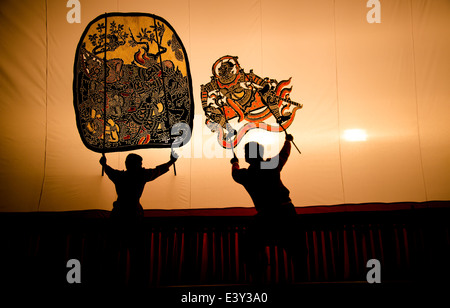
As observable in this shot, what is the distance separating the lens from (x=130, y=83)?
333cm

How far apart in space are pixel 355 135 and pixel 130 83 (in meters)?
2.77

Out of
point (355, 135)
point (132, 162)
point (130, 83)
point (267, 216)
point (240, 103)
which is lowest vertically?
point (267, 216)

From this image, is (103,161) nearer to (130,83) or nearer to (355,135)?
(130,83)

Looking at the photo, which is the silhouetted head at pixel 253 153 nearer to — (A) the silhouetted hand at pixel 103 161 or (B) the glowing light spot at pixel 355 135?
(B) the glowing light spot at pixel 355 135

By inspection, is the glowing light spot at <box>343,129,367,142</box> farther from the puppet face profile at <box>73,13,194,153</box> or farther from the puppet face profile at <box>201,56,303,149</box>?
the puppet face profile at <box>73,13,194,153</box>

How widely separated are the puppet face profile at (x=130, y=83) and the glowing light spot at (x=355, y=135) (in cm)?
186

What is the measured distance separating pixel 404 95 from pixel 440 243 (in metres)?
1.73

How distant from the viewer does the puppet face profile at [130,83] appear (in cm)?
330

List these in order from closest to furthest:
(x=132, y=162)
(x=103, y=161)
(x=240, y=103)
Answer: (x=132, y=162), (x=103, y=161), (x=240, y=103)

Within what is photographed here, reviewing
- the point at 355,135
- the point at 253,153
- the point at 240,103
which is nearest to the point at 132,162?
the point at 253,153

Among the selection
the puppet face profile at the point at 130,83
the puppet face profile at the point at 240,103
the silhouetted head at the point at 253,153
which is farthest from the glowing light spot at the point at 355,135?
the puppet face profile at the point at 130,83

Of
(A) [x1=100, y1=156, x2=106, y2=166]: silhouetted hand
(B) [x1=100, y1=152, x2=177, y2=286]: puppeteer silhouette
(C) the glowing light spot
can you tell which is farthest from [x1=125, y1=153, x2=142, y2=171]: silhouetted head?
(C) the glowing light spot

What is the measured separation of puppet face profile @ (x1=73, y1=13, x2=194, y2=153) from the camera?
130 inches
